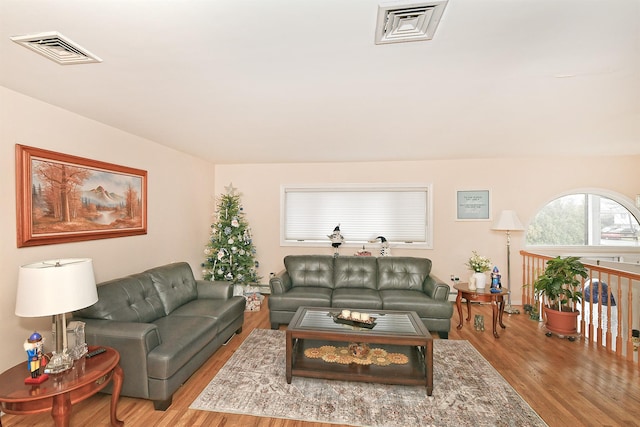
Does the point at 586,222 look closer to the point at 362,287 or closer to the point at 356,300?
the point at 362,287

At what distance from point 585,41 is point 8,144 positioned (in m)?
4.11

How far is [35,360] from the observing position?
5.81ft

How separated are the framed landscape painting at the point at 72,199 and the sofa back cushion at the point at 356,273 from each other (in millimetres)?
2852

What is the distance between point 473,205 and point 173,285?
4909 millimetres

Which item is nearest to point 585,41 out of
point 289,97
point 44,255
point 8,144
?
point 289,97

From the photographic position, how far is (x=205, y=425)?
6.79ft

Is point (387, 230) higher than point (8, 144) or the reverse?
the reverse

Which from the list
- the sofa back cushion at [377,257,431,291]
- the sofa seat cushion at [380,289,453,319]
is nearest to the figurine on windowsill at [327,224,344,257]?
the sofa back cushion at [377,257,431,291]

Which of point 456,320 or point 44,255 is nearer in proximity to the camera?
point 44,255


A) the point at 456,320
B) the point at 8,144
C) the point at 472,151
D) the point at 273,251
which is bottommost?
the point at 456,320

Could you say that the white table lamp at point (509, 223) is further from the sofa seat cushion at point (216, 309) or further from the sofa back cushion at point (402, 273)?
the sofa seat cushion at point (216, 309)

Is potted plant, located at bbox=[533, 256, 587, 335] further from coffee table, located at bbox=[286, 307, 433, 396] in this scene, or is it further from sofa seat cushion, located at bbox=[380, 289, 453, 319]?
coffee table, located at bbox=[286, 307, 433, 396]

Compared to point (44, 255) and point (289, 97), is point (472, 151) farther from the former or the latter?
point (44, 255)

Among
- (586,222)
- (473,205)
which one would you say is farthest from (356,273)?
(586,222)
